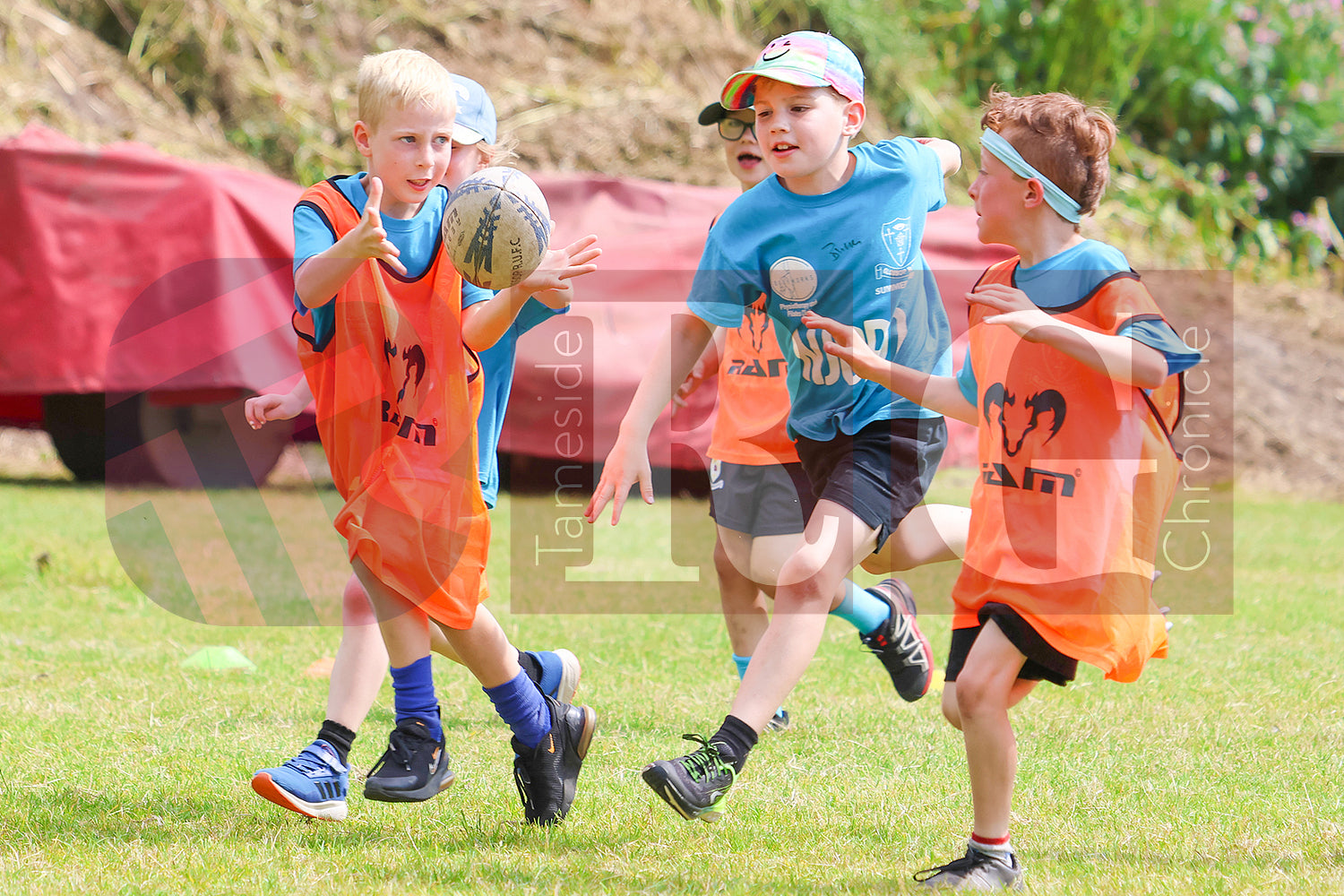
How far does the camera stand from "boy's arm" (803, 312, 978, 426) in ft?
10.6

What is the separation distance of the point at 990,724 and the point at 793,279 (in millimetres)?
1432

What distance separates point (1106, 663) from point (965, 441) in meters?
8.57

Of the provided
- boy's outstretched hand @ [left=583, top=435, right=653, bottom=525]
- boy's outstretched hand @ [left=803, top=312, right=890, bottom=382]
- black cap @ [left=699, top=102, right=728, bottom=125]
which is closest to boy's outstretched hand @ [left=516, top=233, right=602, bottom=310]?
boy's outstretched hand @ [left=583, top=435, right=653, bottom=525]

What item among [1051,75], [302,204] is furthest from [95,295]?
[1051,75]

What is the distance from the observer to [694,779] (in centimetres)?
319

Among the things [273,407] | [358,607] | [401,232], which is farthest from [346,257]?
[358,607]

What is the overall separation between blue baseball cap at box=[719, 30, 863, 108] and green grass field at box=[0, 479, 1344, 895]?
198 centimetres

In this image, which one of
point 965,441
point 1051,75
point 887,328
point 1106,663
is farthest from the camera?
point 1051,75

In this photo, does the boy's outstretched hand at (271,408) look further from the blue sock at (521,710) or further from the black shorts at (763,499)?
the black shorts at (763,499)

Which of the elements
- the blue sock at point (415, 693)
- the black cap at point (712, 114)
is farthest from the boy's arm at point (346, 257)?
the black cap at point (712, 114)

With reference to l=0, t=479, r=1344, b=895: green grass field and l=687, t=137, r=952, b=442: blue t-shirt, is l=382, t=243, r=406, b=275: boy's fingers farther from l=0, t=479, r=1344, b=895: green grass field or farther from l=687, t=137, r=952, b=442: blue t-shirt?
l=0, t=479, r=1344, b=895: green grass field

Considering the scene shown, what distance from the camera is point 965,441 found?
11.3m

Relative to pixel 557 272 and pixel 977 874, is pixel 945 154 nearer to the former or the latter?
pixel 557 272

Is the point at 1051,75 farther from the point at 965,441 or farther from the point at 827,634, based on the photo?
the point at 827,634
